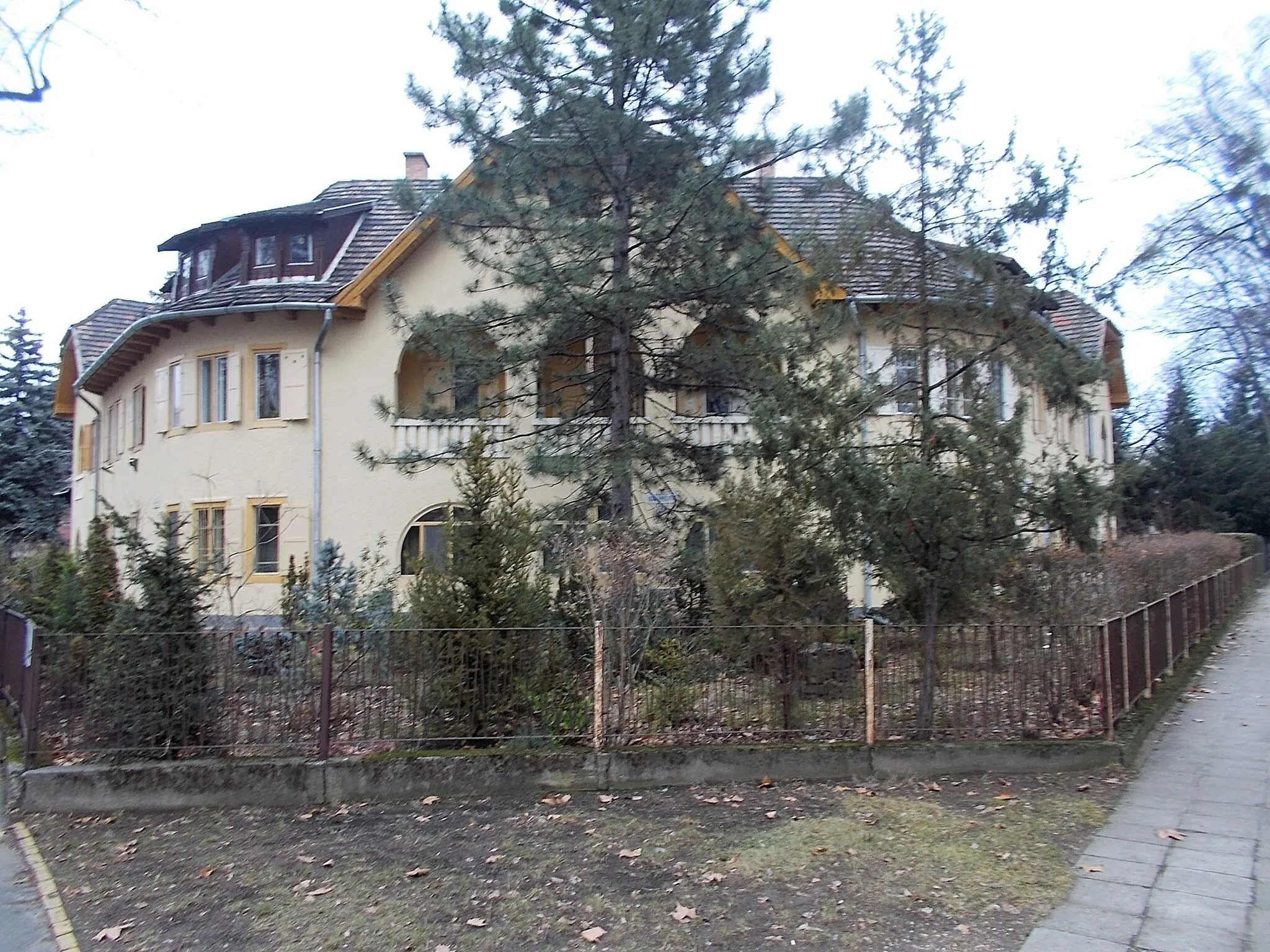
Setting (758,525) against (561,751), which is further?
(758,525)

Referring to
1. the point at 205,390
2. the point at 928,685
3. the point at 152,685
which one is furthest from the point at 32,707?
the point at 205,390

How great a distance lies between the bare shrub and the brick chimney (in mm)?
17609

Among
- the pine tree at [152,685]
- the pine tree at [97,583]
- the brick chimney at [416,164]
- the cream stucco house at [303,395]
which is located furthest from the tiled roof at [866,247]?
the brick chimney at [416,164]

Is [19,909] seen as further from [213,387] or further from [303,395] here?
[213,387]

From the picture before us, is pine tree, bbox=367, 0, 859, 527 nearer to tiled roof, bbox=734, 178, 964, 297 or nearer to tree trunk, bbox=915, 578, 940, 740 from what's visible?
tiled roof, bbox=734, 178, 964, 297

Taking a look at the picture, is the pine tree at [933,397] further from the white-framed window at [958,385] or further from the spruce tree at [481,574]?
the spruce tree at [481,574]

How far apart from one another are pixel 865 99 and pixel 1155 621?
678 centimetres

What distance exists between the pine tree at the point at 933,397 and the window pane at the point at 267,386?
13.0 metres

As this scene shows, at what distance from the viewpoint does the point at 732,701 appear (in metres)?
8.91

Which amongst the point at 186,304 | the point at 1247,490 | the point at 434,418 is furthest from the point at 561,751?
the point at 1247,490

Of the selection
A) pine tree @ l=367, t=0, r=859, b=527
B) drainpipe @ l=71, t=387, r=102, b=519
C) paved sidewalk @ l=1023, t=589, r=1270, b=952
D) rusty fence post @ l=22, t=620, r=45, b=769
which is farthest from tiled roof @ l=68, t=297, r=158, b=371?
paved sidewalk @ l=1023, t=589, r=1270, b=952

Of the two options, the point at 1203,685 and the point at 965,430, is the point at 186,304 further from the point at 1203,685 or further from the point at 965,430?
the point at 1203,685

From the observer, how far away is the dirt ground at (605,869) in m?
5.62

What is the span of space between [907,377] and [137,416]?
1922 centimetres
